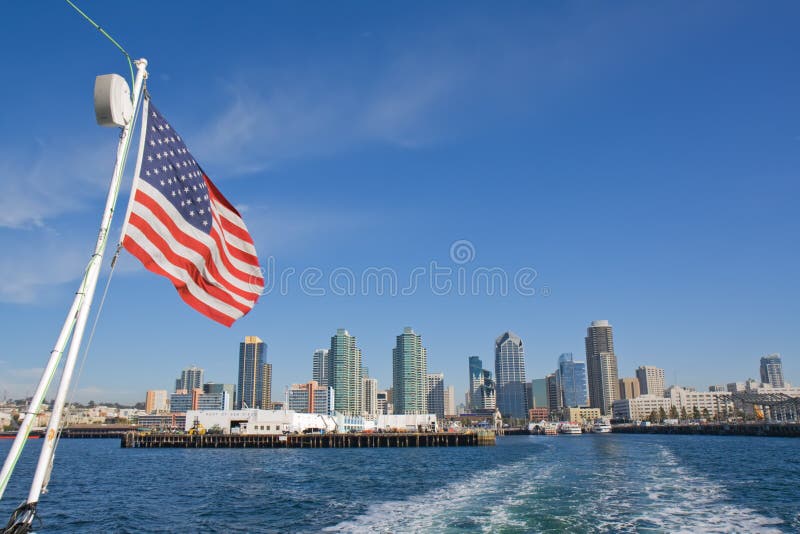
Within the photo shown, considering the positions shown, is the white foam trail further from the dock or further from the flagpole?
the dock

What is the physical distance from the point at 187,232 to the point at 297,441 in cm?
13617

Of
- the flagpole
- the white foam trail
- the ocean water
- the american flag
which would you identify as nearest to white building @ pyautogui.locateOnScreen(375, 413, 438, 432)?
the ocean water

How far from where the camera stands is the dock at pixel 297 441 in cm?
13625

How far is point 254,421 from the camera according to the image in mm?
148000

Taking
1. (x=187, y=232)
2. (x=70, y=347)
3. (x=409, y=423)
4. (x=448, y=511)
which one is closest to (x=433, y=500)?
(x=448, y=511)

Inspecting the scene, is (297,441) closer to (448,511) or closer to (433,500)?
(433,500)

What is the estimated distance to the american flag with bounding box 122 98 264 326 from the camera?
9977 millimetres

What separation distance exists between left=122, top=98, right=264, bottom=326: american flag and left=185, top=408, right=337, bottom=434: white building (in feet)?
466

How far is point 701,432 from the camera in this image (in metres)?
199

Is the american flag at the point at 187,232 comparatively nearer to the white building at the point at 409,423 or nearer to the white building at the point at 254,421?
the white building at the point at 254,421

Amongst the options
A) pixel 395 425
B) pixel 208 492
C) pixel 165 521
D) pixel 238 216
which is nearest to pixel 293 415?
pixel 395 425

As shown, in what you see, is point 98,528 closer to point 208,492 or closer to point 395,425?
point 208,492

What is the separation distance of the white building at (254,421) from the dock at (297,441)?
21.4ft

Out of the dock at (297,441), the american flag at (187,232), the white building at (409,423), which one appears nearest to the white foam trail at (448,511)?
the american flag at (187,232)
